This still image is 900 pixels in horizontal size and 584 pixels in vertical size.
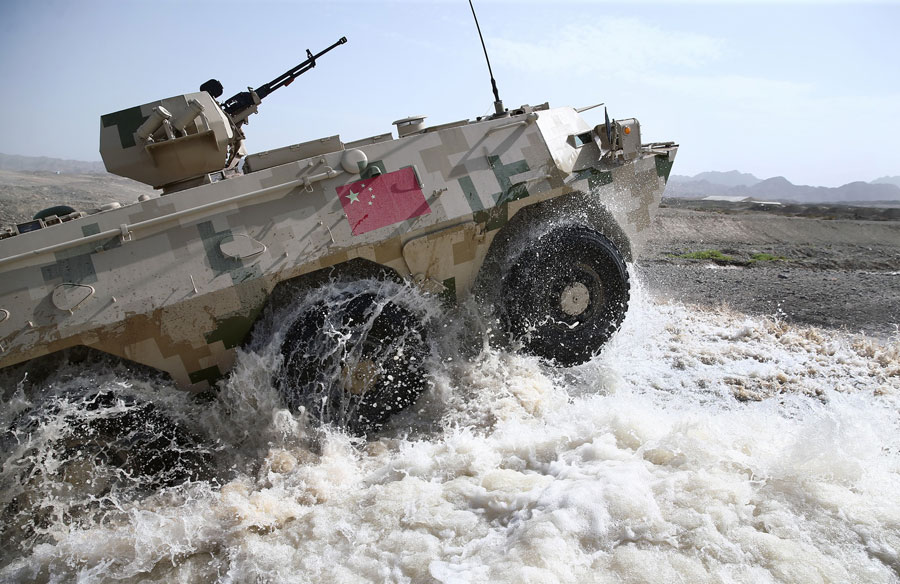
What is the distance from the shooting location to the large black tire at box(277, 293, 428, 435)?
4523 millimetres

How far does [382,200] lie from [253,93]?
8.18 ft

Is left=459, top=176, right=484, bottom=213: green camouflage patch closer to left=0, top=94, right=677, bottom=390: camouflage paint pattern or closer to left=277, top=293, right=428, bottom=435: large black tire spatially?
left=0, top=94, right=677, bottom=390: camouflage paint pattern

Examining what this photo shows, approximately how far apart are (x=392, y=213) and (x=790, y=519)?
3141mm

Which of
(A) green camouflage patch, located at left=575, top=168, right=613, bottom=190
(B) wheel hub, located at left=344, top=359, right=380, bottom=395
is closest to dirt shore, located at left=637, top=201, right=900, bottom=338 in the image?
(A) green camouflage patch, located at left=575, top=168, right=613, bottom=190

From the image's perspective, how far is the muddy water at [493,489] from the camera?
122 inches

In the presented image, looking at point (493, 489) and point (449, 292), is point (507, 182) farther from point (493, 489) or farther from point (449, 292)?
point (493, 489)

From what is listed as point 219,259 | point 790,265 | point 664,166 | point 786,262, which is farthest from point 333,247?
point 786,262

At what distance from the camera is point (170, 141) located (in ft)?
16.8

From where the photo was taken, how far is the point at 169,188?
5.51 m

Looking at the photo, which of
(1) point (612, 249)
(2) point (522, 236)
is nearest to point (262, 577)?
(2) point (522, 236)

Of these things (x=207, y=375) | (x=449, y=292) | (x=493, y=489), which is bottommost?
(x=493, y=489)

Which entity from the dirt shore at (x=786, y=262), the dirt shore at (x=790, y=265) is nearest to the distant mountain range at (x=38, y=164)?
the dirt shore at (x=786, y=262)

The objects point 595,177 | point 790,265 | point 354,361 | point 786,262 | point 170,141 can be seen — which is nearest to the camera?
point 354,361

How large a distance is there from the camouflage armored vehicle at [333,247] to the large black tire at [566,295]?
0.01 meters
